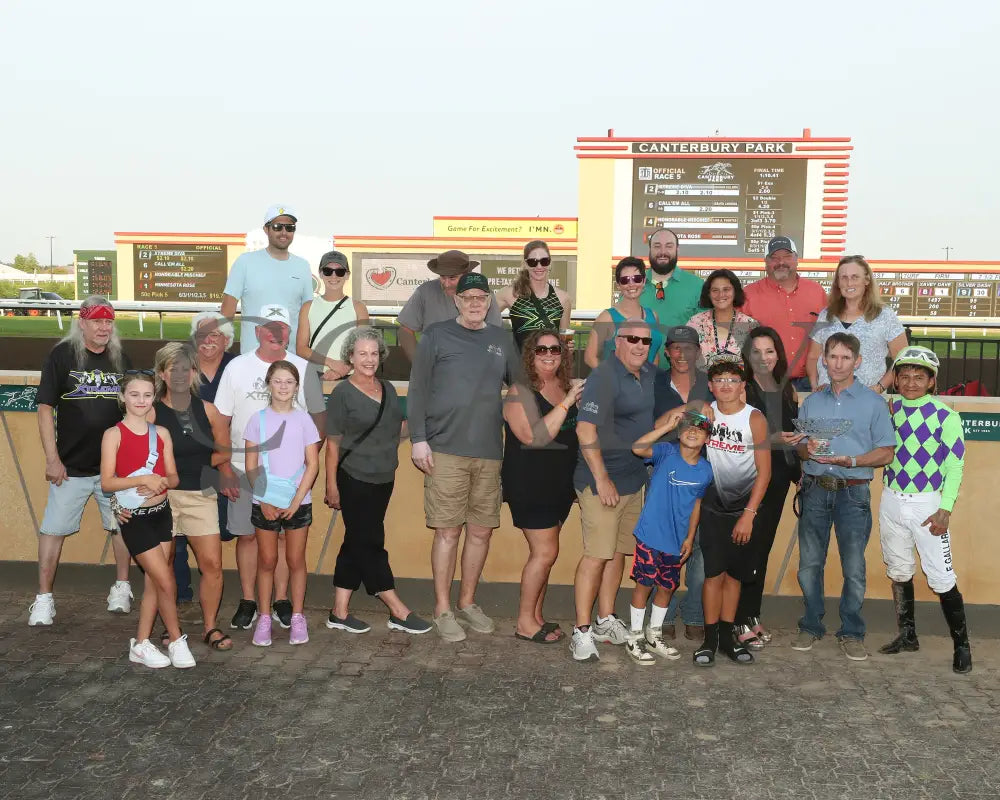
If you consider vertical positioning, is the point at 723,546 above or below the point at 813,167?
below

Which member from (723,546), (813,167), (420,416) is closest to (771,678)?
(723,546)

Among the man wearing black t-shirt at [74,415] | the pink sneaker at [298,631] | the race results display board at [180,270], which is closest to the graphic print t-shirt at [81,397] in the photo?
the man wearing black t-shirt at [74,415]

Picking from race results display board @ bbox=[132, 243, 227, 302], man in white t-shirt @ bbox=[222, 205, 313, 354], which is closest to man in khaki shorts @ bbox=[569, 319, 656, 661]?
man in white t-shirt @ bbox=[222, 205, 313, 354]

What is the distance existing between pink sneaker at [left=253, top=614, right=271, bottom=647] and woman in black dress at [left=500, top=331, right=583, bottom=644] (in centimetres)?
157

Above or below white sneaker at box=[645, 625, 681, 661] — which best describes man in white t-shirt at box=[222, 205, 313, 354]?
above

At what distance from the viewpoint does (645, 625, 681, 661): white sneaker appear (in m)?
5.69

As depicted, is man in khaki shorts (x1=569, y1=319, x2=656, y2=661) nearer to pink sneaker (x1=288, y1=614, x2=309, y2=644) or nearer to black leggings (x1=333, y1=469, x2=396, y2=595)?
black leggings (x1=333, y1=469, x2=396, y2=595)

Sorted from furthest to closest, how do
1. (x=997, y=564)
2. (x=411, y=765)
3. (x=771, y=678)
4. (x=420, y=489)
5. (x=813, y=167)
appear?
(x=813, y=167) → (x=420, y=489) → (x=997, y=564) → (x=771, y=678) → (x=411, y=765)

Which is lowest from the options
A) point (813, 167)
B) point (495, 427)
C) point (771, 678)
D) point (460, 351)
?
Result: point (771, 678)

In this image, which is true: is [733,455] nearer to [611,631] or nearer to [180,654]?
[611,631]

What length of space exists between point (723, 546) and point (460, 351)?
2.00m

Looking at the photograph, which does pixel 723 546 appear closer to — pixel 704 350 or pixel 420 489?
pixel 704 350

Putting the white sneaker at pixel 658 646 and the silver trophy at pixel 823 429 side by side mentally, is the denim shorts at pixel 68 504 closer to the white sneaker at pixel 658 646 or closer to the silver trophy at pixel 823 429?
the white sneaker at pixel 658 646

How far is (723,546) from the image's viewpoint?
562cm
